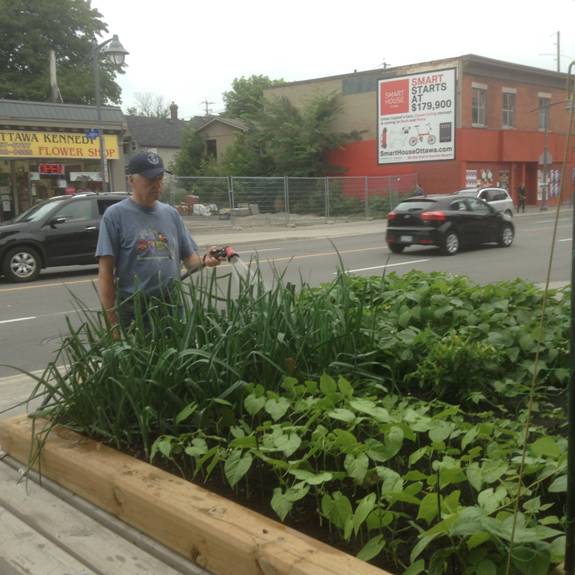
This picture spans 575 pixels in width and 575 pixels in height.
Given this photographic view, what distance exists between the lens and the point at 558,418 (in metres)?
3.21

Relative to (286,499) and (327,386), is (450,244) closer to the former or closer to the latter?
(327,386)

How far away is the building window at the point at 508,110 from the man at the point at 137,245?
125ft

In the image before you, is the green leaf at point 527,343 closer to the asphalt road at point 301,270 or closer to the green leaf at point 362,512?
the green leaf at point 362,512

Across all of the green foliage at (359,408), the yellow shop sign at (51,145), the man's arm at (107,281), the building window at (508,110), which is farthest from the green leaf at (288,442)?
the building window at (508,110)

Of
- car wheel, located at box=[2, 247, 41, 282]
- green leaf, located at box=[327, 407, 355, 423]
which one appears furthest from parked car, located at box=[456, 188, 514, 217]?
green leaf, located at box=[327, 407, 355, 423]

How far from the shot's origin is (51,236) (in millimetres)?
14289

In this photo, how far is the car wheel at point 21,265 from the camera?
13922 mm

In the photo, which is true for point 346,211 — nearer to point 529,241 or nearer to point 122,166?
point 122,166

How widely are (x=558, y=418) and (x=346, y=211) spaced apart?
31416mm

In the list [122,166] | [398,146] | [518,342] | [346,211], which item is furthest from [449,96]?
[518,342]

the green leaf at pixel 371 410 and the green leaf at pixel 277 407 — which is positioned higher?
the green leaf at pixel 371 410

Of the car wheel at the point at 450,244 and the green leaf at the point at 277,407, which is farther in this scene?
the car wheel at the point at 450,244

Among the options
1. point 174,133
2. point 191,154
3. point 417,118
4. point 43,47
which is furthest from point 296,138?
point 174,133

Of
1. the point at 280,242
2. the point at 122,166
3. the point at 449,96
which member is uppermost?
the point at 449,96
